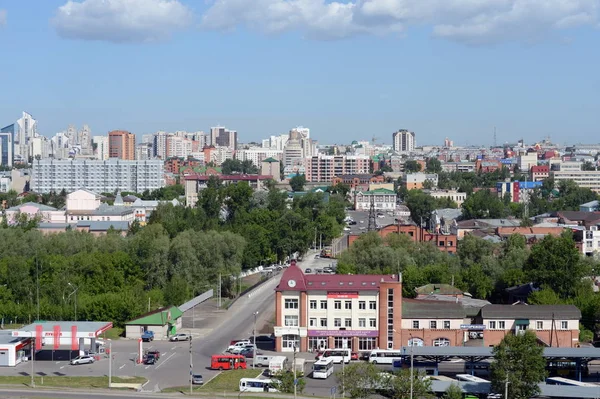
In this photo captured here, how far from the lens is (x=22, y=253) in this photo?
33656 millimetres

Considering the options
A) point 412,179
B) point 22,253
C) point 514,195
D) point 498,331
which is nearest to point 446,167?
point 412,179

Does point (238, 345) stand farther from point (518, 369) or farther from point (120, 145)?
point (120, 145)

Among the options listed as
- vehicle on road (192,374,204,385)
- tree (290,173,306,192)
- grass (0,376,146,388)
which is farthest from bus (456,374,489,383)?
tree (290,173,306,192)

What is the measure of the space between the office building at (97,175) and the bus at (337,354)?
6636 centimetres

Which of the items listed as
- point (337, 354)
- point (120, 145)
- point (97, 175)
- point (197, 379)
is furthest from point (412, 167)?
point (197, 379)

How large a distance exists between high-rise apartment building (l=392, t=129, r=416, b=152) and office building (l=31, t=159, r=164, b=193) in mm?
97159

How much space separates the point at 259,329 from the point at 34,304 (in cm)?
626

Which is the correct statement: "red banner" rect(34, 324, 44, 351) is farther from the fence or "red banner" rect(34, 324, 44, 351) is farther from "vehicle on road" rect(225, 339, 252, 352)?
the fence

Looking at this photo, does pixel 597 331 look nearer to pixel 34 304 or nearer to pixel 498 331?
pixel 498 331

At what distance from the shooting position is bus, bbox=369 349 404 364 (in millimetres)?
21094

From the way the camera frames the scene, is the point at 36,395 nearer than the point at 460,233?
Yes

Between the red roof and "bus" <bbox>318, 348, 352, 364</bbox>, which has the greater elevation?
the red roof

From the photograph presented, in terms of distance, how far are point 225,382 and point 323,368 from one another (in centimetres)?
195

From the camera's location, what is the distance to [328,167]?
10575 centimetres
